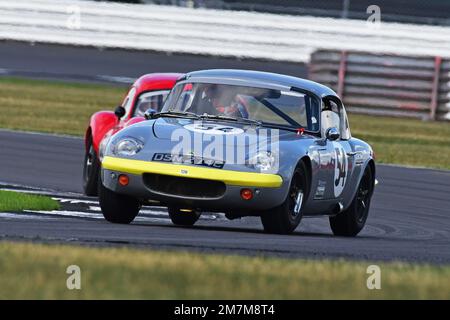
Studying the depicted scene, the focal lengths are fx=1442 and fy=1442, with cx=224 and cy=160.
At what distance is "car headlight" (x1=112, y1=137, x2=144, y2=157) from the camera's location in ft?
34.8

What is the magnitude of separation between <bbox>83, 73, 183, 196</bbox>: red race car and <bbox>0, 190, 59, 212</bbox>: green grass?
1.19 m

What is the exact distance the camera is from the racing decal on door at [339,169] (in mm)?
11672

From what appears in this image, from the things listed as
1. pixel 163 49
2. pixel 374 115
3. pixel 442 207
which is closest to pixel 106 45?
pixel 163 49

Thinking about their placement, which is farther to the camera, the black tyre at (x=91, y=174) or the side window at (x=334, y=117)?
the black tyre at (x=91, y=174)

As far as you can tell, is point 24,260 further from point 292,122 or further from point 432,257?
point 292,122

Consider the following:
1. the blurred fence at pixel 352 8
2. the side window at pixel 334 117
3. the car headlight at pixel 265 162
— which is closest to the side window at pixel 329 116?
the side window at pixel 334 117

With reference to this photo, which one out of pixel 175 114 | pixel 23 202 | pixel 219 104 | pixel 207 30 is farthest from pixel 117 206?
pixel 207 30

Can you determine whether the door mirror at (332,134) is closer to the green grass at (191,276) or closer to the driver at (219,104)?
the driver at (219,104)

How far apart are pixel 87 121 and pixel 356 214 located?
12367 millimetres

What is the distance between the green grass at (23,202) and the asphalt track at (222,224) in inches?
6.7

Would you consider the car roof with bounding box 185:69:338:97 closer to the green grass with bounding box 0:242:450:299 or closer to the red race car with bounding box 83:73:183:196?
the red race car with bounding box 83:73:183:196

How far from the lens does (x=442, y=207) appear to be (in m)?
15.2

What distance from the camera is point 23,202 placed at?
12.7 meters
